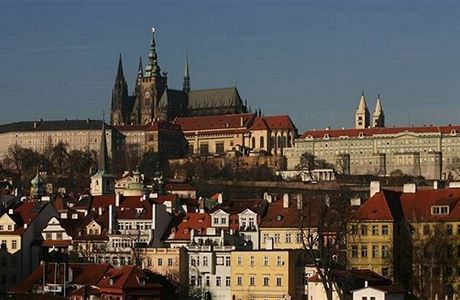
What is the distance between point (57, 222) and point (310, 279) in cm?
2162

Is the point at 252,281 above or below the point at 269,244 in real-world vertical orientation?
below

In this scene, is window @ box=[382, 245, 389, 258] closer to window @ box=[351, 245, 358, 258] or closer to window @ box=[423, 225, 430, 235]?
window @ box=[351, 245, 358, 258]

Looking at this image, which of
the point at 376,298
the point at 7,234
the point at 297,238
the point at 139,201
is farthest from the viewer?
the point at 139,201

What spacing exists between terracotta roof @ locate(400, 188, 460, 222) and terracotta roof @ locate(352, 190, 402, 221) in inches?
18.2

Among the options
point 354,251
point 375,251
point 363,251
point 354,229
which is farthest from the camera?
point 354,251

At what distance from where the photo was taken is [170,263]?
214 ft

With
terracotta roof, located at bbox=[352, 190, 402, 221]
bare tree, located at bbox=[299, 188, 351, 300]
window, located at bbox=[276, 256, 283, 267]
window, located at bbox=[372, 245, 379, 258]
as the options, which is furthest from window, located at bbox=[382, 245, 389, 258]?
window, located at bbox=[276, 256, 283, 267]

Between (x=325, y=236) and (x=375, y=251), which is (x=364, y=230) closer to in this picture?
(x=375, y=251)

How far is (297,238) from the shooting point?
67250 millimetres

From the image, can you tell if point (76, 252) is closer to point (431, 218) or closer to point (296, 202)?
point (296, 202)

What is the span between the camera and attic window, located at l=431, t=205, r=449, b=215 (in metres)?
61.4

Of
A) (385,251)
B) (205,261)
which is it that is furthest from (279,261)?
(385,251)

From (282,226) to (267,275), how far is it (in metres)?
7.83

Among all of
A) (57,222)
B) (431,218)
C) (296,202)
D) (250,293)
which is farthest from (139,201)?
(431,218)
